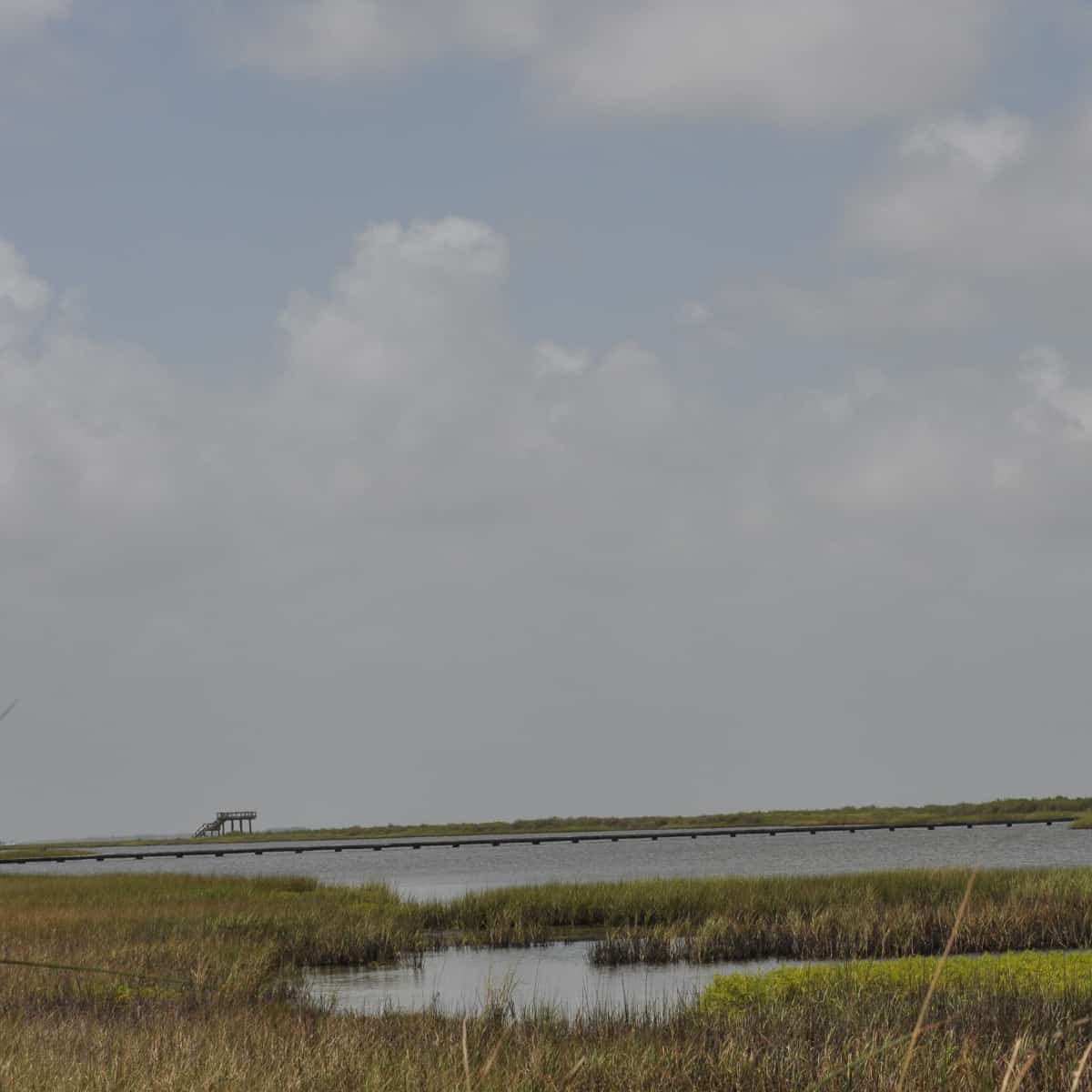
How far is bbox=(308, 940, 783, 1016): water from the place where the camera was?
766 inches

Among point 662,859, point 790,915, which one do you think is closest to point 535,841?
point 662,859

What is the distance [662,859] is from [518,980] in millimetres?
46426

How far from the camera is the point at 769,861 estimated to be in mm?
59406

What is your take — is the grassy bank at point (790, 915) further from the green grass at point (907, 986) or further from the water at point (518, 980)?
the green grass at point (907, 986)

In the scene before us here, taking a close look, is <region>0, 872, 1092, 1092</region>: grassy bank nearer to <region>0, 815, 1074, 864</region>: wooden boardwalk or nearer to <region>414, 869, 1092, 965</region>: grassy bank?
<region>414, 869, 1092, 965</region>: grassy bank

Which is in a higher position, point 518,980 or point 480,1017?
point 480,1017

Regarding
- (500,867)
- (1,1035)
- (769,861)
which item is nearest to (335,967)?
(1,1035)

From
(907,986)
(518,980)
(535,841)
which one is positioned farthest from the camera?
(535,841)

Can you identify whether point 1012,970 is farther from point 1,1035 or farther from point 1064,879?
point 1064,879

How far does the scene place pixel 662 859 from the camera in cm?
6750

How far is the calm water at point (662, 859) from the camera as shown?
52719 mm

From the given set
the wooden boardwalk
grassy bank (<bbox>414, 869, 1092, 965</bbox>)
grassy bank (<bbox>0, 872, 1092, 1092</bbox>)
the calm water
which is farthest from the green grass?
the wooden boardwalk

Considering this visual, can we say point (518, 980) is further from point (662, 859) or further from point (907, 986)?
point (662, 859)

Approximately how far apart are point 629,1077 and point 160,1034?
449cm
